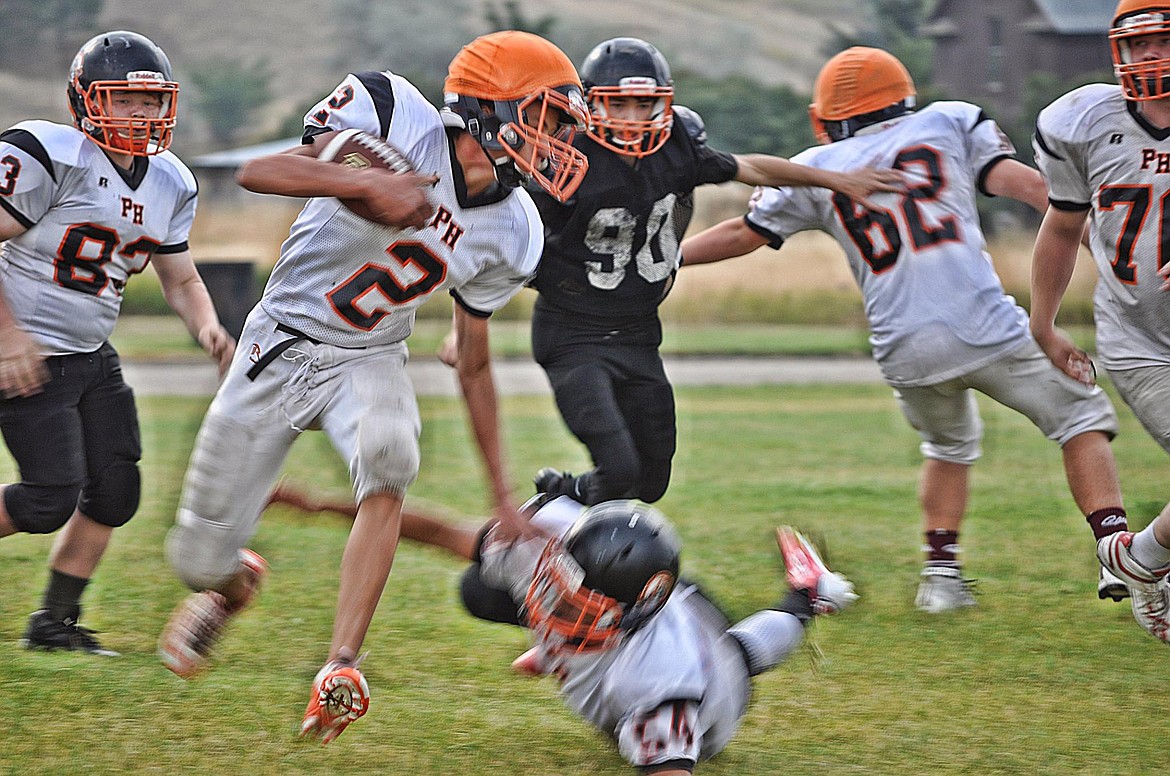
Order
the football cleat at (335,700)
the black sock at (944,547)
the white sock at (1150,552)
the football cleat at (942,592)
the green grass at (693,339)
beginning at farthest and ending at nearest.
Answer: the green grass at (693,339) < the black sock at (944,547) < the football cleat at (942,592) < the white sock at (1150,552) < the football cleat at (335,700)

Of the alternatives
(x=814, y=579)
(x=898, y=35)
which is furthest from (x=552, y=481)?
(x=898, y=35)

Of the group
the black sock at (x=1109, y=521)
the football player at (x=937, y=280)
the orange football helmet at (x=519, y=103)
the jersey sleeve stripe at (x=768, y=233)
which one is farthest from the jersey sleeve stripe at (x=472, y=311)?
the black sock at (x=1109, y=521)

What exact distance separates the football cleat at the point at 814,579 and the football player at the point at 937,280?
4.03 feet

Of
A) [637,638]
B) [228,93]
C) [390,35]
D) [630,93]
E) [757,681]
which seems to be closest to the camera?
[637,638]

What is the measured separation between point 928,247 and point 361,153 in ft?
7.03

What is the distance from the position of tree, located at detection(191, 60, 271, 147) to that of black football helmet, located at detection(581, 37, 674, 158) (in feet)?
83.6

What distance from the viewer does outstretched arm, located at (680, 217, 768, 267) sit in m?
5.14

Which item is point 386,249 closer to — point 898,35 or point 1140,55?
point 1140,55

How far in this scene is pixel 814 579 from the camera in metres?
3.60

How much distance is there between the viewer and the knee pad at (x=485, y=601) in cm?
346

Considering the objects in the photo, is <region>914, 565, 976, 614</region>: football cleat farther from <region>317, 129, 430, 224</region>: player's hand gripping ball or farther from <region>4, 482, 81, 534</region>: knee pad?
<region>4, 482, 81, 534</region>: knee pad

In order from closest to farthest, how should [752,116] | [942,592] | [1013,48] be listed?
1. [942,592]
2. [752,116]
3. [1013,48]

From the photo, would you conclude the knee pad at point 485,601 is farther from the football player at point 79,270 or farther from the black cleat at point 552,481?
the black cleat at point 552,481

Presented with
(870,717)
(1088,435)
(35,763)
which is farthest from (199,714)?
(1088,435)
